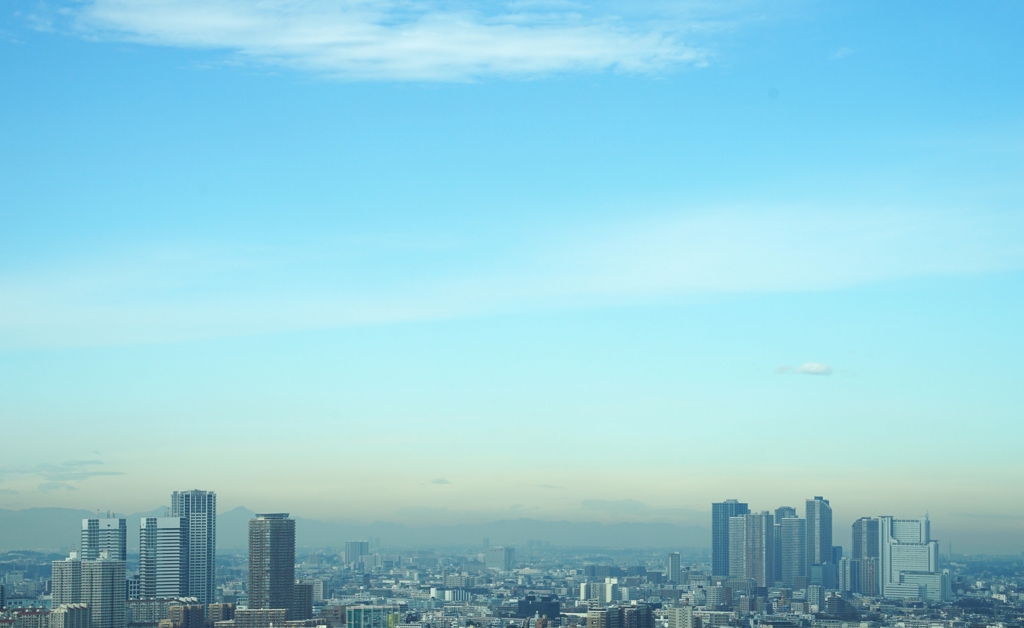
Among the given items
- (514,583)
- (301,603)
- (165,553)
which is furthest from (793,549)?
(165,553)

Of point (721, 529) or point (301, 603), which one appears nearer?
point (301, 603)

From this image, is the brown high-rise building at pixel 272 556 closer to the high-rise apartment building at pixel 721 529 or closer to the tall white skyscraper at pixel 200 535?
the tall white skyscraper at pixel 200 535

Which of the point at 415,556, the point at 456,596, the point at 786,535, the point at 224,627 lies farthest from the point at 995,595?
the point at 415,556

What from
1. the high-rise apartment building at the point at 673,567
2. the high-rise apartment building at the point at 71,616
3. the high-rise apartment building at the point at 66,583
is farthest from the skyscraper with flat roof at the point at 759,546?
the high-rise apartment building at the point at 71,616

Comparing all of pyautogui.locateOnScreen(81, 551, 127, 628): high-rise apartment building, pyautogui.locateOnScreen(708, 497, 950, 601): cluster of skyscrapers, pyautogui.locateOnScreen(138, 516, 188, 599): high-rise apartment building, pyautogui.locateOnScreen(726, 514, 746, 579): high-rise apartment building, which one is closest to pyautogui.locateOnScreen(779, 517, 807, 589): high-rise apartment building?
pyautogui.locateOnScreen(708, 497, 950, 601): cluster of skyscrapers

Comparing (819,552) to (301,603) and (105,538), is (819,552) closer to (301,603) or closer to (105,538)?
(301,603)

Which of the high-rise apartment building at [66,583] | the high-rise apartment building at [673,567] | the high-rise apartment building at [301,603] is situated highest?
the high-rise apartment building at [66,583]
